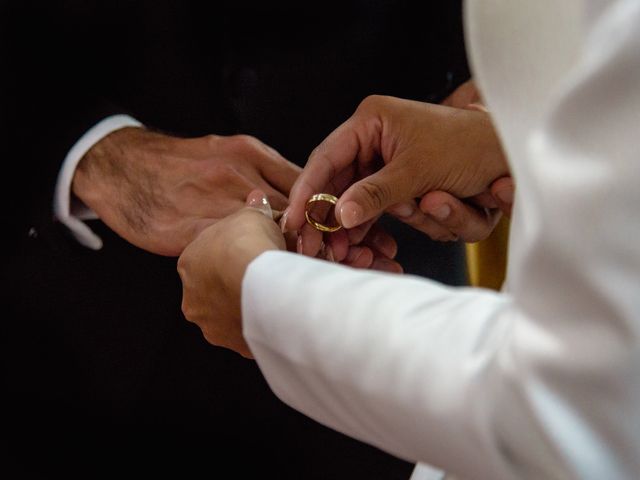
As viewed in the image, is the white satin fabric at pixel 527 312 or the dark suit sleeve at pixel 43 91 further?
the dark suit sleeve at pixel 43 91

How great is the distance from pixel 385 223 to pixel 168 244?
0.33 metres

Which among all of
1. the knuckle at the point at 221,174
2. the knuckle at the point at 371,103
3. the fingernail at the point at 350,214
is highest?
the knuckle at the point at 371,103

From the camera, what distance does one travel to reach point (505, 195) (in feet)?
3.01

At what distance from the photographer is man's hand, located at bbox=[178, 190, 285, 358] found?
0.64 metres

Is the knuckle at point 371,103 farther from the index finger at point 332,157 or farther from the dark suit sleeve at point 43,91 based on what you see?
the dark suit sleeve at point 43,91

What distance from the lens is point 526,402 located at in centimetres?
42

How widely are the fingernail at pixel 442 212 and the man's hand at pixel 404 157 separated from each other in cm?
1

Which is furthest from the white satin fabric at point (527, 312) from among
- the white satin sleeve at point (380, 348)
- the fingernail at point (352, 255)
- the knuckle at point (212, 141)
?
the knuckle at point (212, 141)

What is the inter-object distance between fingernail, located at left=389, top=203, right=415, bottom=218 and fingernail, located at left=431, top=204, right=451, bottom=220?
0.03 m

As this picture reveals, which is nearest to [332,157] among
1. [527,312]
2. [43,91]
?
[43,91]

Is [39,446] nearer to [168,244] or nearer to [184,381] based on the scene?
[184,381]

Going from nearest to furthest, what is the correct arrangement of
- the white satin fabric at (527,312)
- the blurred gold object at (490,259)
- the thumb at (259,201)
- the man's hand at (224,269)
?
the white satin fabric at (527,312) → the man's hand at (224,269) → the thumb at (259,201) → the blurred gold object at (490,259)

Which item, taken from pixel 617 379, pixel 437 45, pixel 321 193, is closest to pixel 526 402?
pixel 617 379

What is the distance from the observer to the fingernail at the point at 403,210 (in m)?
0.94
